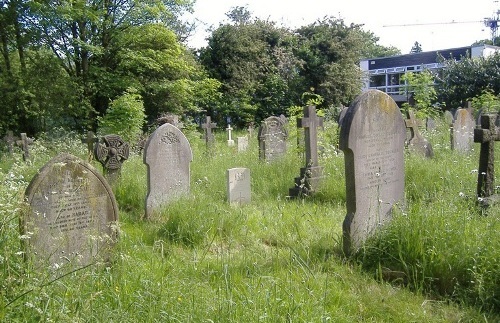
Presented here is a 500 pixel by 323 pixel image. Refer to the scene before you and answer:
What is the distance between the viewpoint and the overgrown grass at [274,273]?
3.03m

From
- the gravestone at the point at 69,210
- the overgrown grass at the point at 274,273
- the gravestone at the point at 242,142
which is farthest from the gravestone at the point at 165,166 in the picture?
the gravestone at the point at 242,142

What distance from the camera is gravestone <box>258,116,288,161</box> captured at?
11516 mm

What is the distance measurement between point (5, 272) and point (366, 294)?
2576 mm

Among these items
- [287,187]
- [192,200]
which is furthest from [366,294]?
[287,187]

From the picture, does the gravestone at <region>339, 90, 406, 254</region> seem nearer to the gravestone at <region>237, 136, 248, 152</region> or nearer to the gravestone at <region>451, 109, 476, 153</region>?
the gravestone at <region>451, 109, 476, 153</region>

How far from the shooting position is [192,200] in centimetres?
644

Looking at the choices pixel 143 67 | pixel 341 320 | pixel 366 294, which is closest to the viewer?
pixel 341 320

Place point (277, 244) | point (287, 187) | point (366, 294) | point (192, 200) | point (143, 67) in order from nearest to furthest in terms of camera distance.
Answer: point (366, 294)
point (277, 244)
point (192, 200)
point (287, 187)
point (143, 67)

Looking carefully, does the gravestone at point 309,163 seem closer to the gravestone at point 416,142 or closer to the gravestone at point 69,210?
the gravestone at point 416,142

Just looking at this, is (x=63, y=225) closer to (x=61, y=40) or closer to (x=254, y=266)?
(x=254, y=266)

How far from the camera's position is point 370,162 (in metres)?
5.16

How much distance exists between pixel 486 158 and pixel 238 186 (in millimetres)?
3546

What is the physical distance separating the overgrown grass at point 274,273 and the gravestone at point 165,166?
80 cm

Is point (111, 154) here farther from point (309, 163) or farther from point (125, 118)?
point (125, 118)
